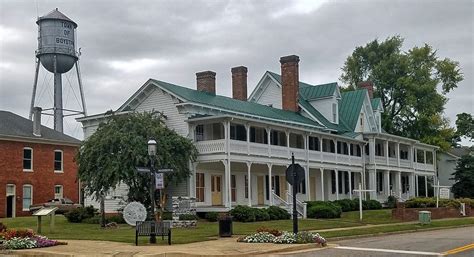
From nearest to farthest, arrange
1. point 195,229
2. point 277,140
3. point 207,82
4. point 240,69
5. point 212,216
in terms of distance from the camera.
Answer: point 195,229 < point 212,216 < point 277,140 < point 207,82 < point 240,69

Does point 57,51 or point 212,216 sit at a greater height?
point 57,51

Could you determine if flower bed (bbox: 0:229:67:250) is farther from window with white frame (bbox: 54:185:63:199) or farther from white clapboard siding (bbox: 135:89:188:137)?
window with white frame (bbox: 54:185:63:199)

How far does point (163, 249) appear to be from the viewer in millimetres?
19672

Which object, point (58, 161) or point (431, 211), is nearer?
point (431, 211)

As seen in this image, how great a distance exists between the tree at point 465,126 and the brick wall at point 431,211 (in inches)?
1600

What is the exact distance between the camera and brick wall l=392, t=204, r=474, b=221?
3856 cm

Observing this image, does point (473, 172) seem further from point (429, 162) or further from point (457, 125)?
point (457, 125)

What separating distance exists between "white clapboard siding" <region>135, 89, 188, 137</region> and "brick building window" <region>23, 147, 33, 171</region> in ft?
43.8

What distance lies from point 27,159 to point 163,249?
3423 cm

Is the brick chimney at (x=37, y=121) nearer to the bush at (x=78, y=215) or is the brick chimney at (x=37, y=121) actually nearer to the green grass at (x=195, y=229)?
the green grass at (x=195, y=229)

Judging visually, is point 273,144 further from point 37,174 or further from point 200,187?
point 37,174

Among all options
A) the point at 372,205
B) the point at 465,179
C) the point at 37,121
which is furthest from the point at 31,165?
the point at 465,179

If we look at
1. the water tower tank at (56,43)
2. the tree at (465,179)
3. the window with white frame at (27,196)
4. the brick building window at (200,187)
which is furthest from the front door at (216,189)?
the tree at (465,179)

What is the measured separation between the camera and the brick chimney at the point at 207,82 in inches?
1799
